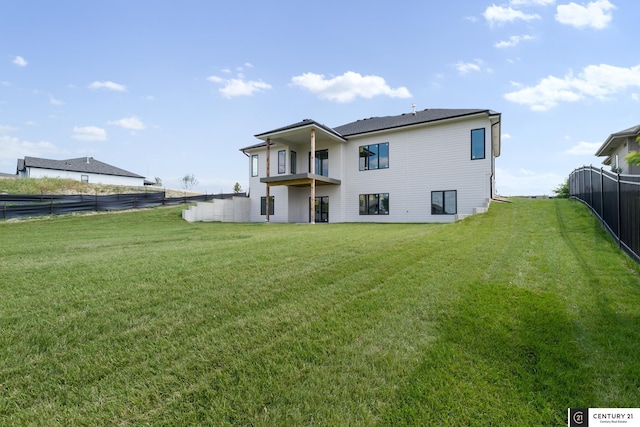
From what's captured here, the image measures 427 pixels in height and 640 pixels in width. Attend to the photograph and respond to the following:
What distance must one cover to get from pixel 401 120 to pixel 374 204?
5.23 meters

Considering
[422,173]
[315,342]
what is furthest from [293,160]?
[315,342]

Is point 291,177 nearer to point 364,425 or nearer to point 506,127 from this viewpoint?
point 506,127

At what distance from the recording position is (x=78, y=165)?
39125 mm

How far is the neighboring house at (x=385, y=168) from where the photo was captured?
1422 cm

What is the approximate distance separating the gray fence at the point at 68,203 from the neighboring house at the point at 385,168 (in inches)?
212

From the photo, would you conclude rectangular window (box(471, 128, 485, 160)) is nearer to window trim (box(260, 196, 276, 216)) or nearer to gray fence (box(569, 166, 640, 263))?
gray fence (box(569, 166, 640, 263))

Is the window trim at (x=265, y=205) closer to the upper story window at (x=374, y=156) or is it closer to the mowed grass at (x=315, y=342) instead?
the upper story window at (x=374, y=156)

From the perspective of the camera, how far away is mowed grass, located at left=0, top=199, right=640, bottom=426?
6.02 ft

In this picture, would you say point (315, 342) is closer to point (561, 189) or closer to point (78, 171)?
point (561, 189)

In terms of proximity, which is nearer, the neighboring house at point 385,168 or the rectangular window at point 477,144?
the rectangular window at point 477,144

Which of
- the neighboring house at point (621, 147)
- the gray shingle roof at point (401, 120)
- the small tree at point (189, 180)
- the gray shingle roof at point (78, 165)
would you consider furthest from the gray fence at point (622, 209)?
the small tree at point (189, 180)

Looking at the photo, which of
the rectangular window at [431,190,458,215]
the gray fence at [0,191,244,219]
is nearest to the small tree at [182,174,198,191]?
the gray fence at [0,191,244,219]

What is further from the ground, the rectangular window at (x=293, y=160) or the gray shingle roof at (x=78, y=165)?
the gray shingle roof at (x=78, y=165)

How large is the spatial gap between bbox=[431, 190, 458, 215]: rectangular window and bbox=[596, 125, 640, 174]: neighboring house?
27.2ft
